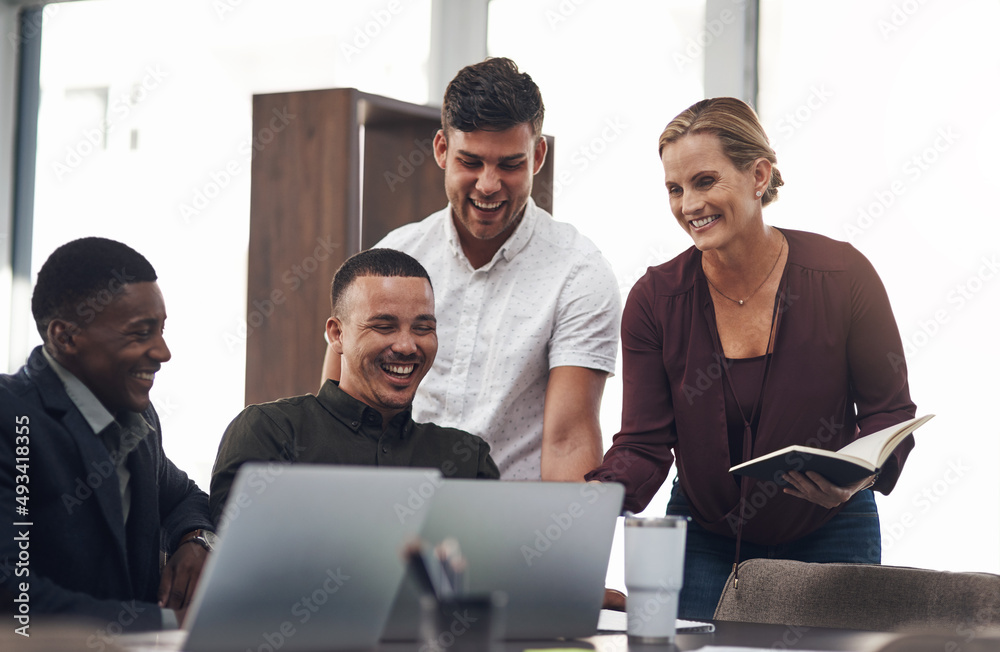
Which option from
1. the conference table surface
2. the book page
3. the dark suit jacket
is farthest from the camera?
the book page

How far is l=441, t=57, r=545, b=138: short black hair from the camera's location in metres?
2.26

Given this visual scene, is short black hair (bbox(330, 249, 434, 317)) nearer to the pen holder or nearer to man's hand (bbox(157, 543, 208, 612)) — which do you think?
man's hand (bbox(157, 543, 208, 612))

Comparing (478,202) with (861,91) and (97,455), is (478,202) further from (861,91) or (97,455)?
(861,91)

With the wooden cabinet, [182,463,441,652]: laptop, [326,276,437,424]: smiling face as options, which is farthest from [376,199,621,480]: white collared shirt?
[182,463,441,652]: laptop

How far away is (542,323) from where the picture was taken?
2.33 meters

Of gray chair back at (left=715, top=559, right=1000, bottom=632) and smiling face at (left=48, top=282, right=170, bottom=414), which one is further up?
smiling face at (left=48, top=282, right=170, bottom=414)

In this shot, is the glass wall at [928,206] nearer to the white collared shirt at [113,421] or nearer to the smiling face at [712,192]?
the smiling face at [712,192]

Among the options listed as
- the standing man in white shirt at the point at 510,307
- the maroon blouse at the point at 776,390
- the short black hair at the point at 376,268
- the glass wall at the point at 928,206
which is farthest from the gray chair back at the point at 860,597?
the glass wall at the point at 928,206

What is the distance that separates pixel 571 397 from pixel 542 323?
7.2 inches

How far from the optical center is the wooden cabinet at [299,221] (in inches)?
110

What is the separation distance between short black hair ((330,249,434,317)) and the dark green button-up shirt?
0.61 feet

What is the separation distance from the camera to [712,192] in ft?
6.75

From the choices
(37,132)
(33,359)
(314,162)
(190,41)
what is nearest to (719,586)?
(33,359)

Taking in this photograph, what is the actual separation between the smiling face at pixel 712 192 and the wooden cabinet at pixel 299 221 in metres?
1.03
